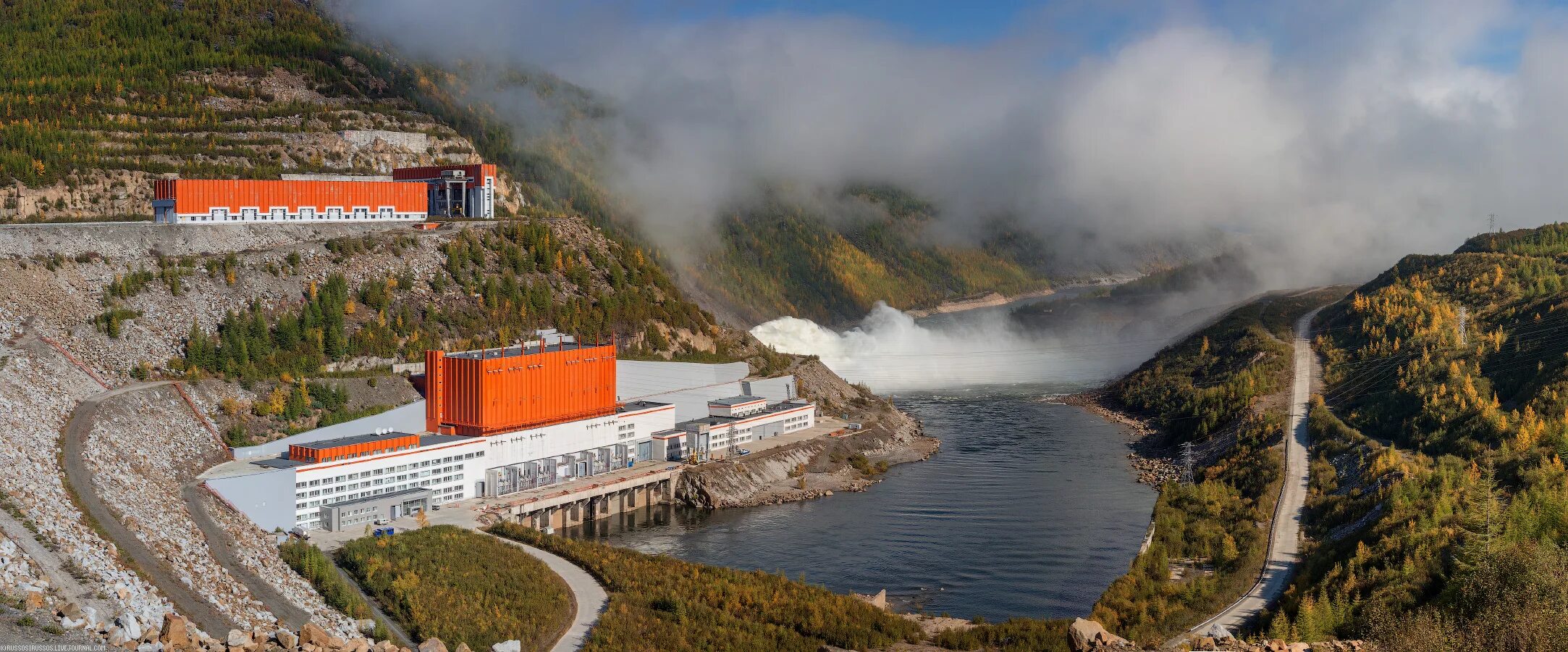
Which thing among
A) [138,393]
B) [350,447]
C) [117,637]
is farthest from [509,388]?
[117,637]

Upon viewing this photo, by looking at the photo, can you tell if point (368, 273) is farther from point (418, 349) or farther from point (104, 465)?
point (104, 465)

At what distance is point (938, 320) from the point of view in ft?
522

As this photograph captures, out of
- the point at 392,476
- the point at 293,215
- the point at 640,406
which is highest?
the point at 293,215

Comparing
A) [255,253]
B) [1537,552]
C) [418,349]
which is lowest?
[1537,552]

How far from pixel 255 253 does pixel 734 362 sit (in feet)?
90.0

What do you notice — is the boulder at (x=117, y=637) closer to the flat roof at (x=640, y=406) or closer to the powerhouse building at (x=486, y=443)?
the powerhouse building at (x=486, y=443)

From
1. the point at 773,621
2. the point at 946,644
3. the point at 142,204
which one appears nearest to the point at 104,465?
the point at 773,621

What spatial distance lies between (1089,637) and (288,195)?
5620 cm

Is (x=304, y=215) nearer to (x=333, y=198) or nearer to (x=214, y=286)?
(x=333, y=198)

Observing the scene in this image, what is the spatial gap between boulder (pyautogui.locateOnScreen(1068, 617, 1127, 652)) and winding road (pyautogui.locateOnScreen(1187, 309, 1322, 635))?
21.4 feet

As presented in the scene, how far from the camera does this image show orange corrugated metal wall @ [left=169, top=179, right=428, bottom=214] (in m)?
71.5

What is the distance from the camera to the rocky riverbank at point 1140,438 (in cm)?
7225

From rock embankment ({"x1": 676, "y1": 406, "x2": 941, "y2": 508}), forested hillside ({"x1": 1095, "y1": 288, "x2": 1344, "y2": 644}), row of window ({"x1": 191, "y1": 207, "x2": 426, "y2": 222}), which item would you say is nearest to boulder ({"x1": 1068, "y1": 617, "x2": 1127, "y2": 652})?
forested hillside ({"x1": 1095, "y1": 288, "x2": 1344, "y2": 644})

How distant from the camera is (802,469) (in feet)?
236
